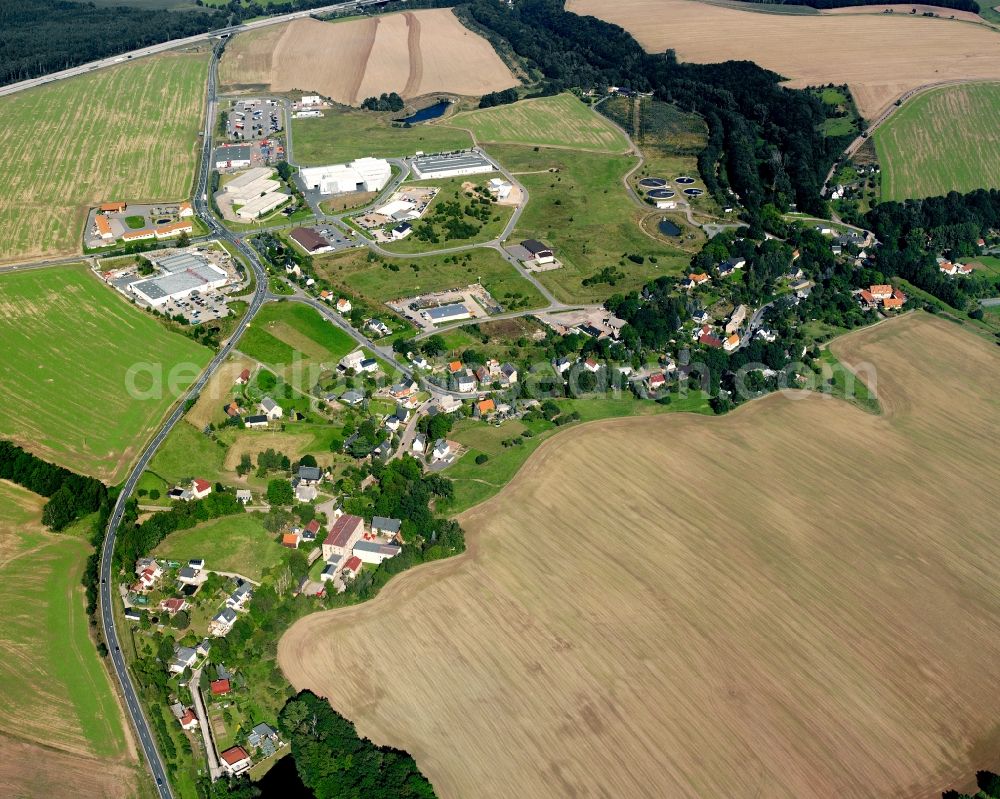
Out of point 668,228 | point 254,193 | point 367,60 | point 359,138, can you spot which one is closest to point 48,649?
point 254,193

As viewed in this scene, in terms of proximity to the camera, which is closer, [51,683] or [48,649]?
[51,683]

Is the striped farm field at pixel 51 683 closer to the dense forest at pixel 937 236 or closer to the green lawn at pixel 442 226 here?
the green lawn at pixel 442 226

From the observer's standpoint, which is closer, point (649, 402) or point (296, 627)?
point (296, 627)

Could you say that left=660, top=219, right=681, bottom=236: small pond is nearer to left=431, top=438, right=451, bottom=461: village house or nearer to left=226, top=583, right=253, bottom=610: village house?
left=431, top=438, right=451, bottom=461: village house

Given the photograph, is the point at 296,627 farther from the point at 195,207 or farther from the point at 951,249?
the point at 951,249

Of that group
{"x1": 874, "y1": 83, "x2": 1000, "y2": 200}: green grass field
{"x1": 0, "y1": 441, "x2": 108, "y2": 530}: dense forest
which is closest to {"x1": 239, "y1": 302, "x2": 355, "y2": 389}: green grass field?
{"x1": 0, "y1": 441, "x2": 108, "y2": 530}: dense forest

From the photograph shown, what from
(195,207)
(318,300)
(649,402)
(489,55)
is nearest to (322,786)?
(649,402)

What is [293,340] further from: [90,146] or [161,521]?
[90,146]
